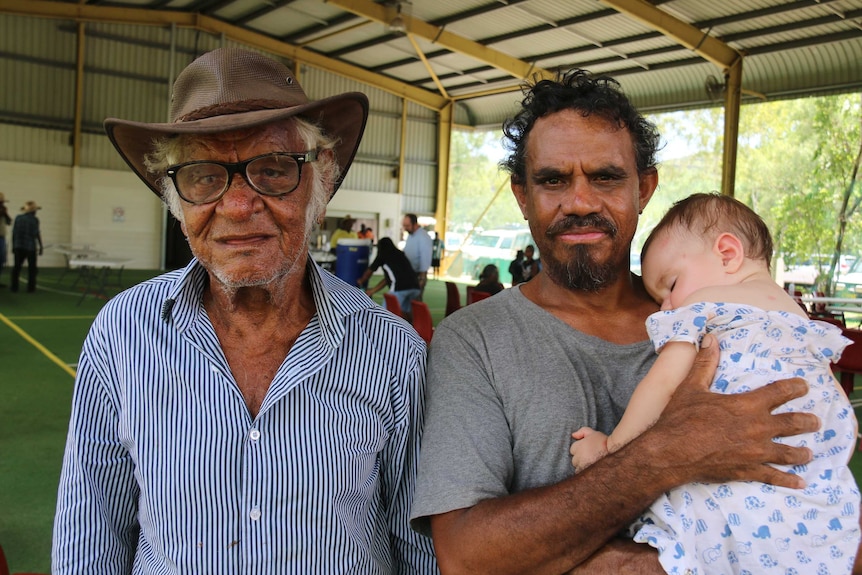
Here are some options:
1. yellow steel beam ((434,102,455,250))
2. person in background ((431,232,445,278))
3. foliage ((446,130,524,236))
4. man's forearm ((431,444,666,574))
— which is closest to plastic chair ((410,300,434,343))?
man's forearm ((431,444,666,574))

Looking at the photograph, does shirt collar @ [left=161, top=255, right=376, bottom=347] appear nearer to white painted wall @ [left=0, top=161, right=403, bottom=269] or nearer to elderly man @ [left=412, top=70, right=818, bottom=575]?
elderly man @ [left=412, top=70, right=818, bottom=575]

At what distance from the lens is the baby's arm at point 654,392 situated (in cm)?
139

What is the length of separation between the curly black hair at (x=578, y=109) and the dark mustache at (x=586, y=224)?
19 cm

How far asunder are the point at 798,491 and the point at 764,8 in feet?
44.8

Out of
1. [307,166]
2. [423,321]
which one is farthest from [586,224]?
[423,321]

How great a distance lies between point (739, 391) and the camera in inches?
52.4

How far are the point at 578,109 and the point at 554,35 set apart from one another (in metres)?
15.4

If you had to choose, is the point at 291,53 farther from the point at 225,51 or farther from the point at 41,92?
the point at 225,51

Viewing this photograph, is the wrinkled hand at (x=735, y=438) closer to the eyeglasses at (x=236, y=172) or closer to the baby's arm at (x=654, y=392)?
the baby's arm at (x=654, y=392)

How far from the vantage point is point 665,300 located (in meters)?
1.68

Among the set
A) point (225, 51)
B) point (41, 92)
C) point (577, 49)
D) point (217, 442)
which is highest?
point (577, 49)

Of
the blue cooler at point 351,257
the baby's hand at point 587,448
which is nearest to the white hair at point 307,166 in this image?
the baby's hand at point 587,448

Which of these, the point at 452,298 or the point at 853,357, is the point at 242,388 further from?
the point at 452,298

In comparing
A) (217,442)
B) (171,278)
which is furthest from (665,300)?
(171,278)
